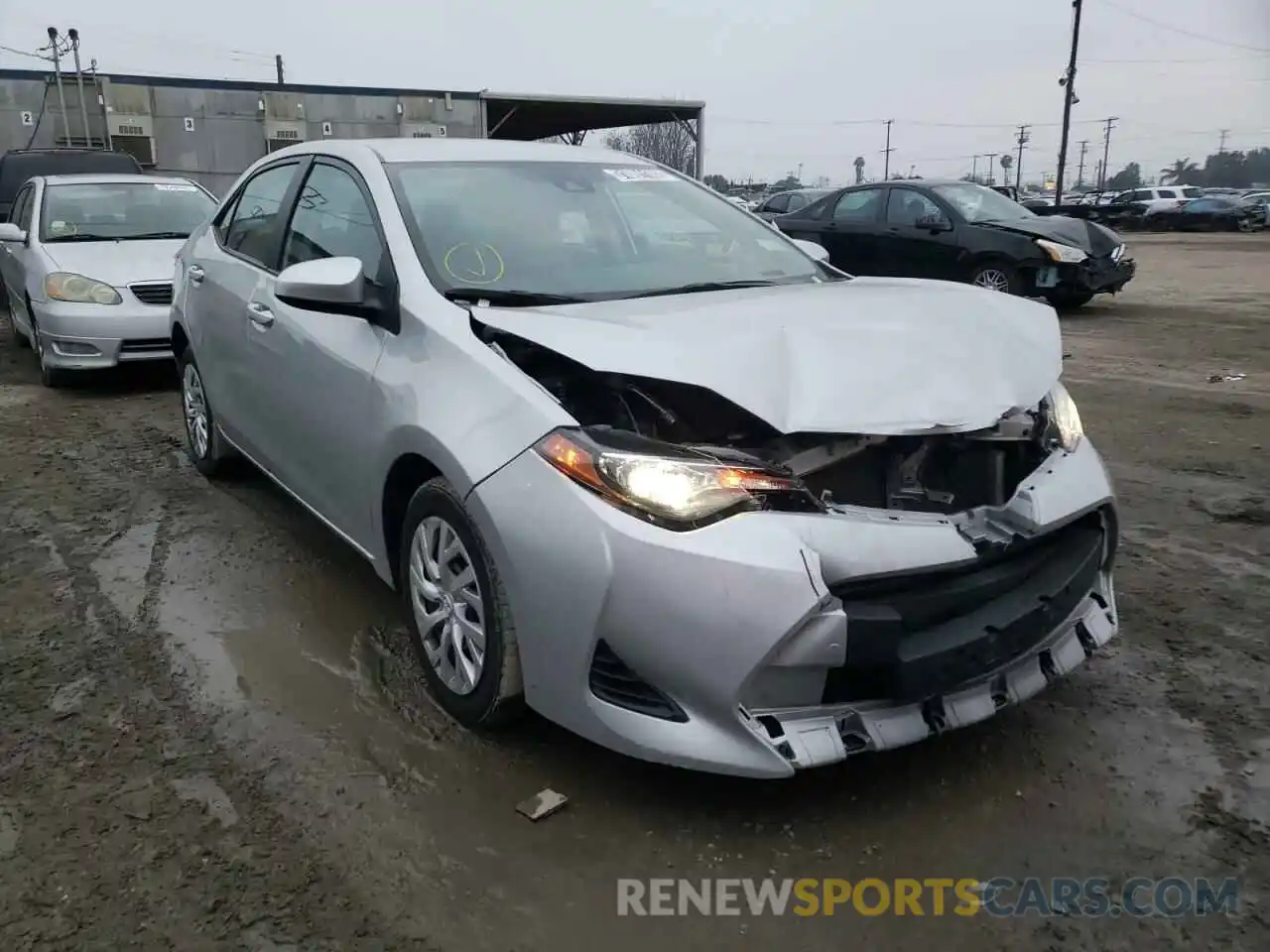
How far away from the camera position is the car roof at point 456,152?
3.62 metres

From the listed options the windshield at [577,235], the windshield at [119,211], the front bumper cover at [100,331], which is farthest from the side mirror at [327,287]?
the windshield at [119,211]

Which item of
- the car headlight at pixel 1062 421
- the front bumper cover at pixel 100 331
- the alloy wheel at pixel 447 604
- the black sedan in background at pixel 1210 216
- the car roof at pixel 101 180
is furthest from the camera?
the black sedan in background at pixel 1210 216

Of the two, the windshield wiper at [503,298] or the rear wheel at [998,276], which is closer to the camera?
the windshield wiper at [503,298]

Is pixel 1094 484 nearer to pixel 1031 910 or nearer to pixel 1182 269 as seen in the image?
pixel 1031 910

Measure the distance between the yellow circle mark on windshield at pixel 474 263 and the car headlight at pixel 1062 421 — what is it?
1.70 meters

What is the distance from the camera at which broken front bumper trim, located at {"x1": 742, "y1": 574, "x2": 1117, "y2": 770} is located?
88.8 inches

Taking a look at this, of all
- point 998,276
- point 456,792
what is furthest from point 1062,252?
point 456,792

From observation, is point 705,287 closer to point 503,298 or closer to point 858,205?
point 503,298

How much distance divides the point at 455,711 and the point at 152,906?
88 centimetres

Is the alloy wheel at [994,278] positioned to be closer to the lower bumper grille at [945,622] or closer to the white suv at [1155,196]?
the lower bumper grille at [945,622]

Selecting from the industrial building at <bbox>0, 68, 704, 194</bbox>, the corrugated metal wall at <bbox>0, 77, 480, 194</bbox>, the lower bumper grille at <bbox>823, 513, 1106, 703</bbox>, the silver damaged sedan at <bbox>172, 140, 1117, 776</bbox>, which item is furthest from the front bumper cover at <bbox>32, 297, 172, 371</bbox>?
the corrugated metal wall at <bbox>0, 77, 480, 194</bbox>

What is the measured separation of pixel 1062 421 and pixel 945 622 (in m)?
0.92

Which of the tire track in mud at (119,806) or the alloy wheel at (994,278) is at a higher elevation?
the alloy wheel at (994,278)

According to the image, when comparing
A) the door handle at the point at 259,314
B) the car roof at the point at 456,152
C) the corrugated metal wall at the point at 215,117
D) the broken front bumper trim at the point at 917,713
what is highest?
the corrugated metal wall at the point at 215,117
